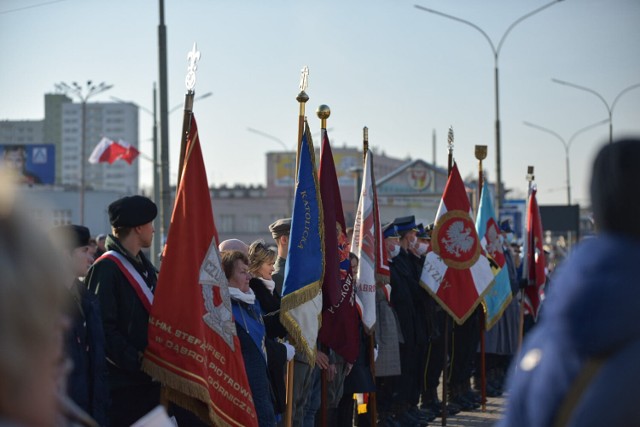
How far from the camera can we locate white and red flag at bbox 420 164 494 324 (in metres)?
11.9

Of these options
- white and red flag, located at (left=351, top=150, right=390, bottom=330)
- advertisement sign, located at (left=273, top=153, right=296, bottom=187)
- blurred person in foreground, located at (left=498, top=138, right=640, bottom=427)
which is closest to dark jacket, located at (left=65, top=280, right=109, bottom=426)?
blurred person in foreground, located at (left=498, top=138, right=640, bottom=427)

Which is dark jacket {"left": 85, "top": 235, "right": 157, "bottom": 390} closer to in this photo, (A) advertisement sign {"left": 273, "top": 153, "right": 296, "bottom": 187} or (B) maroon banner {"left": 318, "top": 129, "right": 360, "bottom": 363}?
(B) maroon banner {"left": 318, "top": 129, "right": 360, "bottom": 363}

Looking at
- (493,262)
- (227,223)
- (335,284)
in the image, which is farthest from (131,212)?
(227,223)

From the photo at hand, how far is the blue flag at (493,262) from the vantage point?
43.4 ft

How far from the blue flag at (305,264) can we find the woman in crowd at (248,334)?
0.85 metres

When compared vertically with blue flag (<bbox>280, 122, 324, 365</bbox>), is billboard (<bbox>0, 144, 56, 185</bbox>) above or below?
above

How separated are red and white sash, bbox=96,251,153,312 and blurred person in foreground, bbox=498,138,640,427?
402cm

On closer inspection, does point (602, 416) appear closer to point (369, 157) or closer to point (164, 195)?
point (369, 157)

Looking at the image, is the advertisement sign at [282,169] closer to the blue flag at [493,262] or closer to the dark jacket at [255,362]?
the blue flag at [493,262]

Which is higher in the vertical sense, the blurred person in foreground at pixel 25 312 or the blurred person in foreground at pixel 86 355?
the blurred person in foreground at pixel 25 312

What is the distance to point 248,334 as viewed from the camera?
22.9ft

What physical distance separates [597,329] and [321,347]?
22.2 ft

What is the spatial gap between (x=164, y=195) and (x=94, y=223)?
7357 cm

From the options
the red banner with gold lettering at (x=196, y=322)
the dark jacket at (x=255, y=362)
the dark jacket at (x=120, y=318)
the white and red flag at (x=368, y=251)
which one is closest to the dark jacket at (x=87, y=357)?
the dark jacket at (x=120, y=318)
